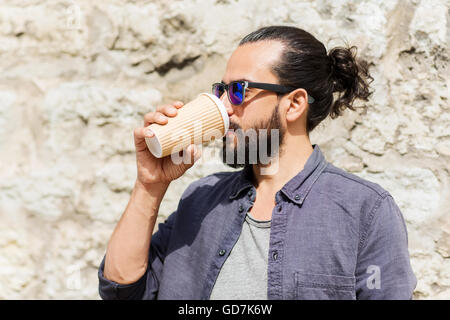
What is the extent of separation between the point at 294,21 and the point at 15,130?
1379 mm

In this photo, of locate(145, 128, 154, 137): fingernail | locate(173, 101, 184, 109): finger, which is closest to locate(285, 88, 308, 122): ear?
locate(173, 101, 184, 109): finger

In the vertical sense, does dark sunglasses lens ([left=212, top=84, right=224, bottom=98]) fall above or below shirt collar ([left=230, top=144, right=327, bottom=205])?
above

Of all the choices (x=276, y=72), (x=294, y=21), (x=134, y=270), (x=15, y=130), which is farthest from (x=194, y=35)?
(x=134, y=270)

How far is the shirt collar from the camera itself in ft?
5.59

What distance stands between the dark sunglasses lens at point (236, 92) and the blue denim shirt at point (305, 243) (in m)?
0.27

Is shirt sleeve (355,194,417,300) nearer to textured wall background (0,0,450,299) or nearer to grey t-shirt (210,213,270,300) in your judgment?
grey t-shirt (210,213,270,300)

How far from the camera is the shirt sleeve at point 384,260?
1.50m

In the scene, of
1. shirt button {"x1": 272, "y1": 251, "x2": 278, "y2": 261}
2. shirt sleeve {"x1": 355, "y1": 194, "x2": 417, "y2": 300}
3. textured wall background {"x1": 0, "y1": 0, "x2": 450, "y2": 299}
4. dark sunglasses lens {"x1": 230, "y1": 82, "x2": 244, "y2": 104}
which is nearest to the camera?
shirt sleeve {"x1": 355, "y1": 194, "x2": 417, "y2": 300}

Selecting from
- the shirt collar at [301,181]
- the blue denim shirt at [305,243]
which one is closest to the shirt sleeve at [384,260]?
the blue denim shirt at [305,243]

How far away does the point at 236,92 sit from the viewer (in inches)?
69.2

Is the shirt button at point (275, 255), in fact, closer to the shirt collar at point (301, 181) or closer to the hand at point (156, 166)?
the shirt collar at point (301, 181)

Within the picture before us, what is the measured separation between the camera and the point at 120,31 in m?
2.33

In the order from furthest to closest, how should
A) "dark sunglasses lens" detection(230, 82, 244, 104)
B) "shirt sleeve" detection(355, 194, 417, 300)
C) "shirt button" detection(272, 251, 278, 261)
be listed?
"dark sunglasses lens" detection(230, 82, 244, 104) < "shirt button" detection(272, 251, 278, 261) < "shirt sleeve" detection(355, 194, 417, 300)

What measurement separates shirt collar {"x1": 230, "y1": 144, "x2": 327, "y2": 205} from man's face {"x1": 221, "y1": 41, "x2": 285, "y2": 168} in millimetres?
99
